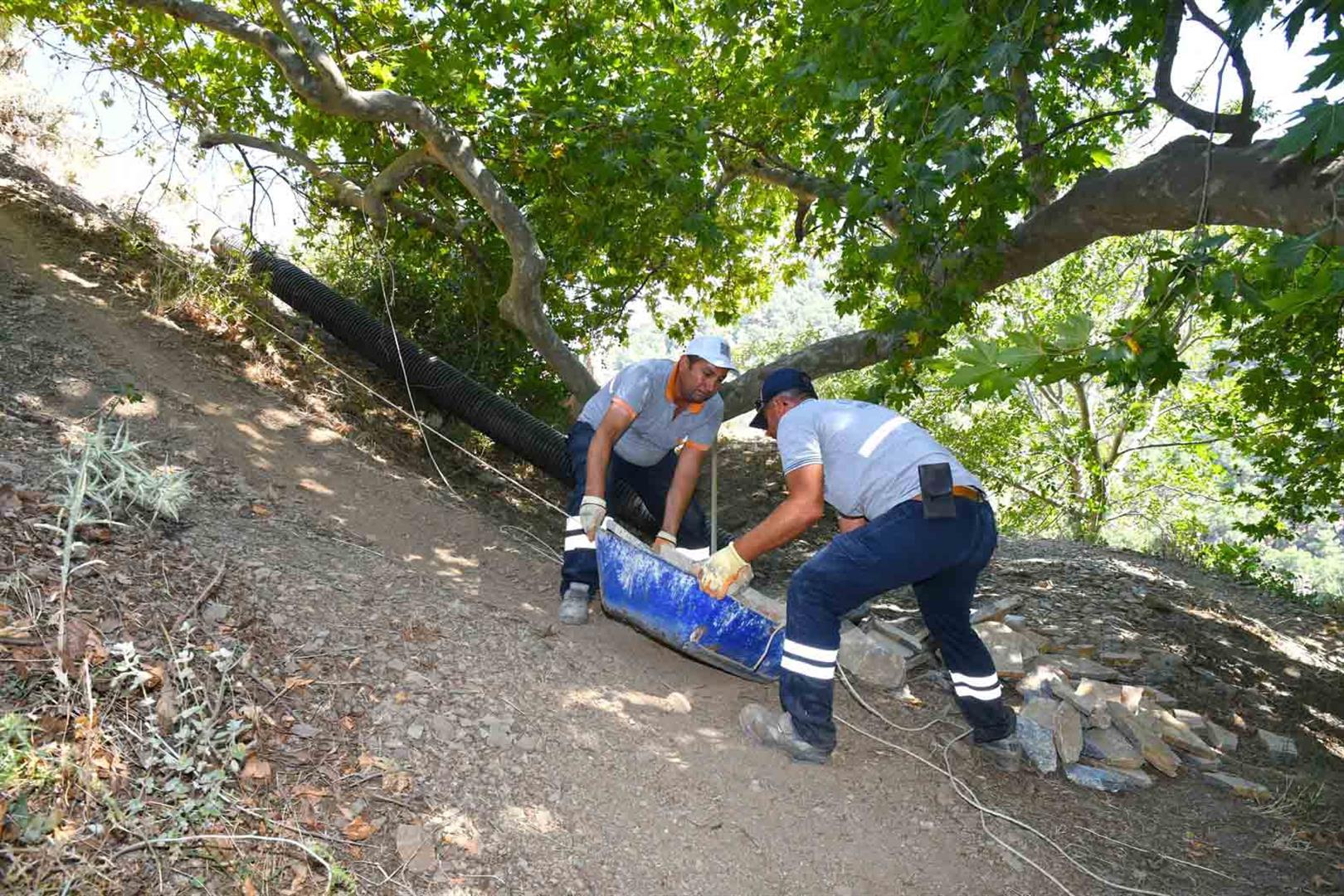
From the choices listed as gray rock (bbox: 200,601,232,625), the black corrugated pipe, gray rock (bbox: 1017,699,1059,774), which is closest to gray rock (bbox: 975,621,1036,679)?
gray rock (bbox: 1017,699,1059,774)

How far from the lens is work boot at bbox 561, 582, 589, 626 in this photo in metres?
4.30

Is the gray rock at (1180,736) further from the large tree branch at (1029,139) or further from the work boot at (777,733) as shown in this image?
the large tree branch at (1029,139)

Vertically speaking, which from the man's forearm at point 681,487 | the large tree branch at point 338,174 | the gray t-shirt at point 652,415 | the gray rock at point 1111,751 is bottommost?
the gray rock at point 1111,751

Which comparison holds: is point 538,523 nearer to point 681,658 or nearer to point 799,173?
point 681,658

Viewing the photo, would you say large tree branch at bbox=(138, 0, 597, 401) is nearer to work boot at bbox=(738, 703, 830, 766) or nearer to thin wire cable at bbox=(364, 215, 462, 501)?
thin wire cable at bbox=(364, 215, 462, 501)

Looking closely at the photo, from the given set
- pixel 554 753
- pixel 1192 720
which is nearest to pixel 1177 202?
pixel 1192 720

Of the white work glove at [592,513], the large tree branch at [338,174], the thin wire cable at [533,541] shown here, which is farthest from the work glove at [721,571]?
the large tree branch at [338,174]

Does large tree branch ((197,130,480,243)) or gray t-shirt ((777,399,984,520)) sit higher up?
large tree branch ((197,130,480,243))

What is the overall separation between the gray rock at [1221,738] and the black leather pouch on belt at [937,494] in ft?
8.29

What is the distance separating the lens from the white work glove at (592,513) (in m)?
4.21

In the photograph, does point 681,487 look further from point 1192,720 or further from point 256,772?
point 1192,720

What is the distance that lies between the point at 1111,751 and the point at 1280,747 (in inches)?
49.6

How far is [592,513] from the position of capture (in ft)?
13.9

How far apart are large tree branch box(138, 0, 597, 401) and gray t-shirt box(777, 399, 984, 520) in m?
3.22
